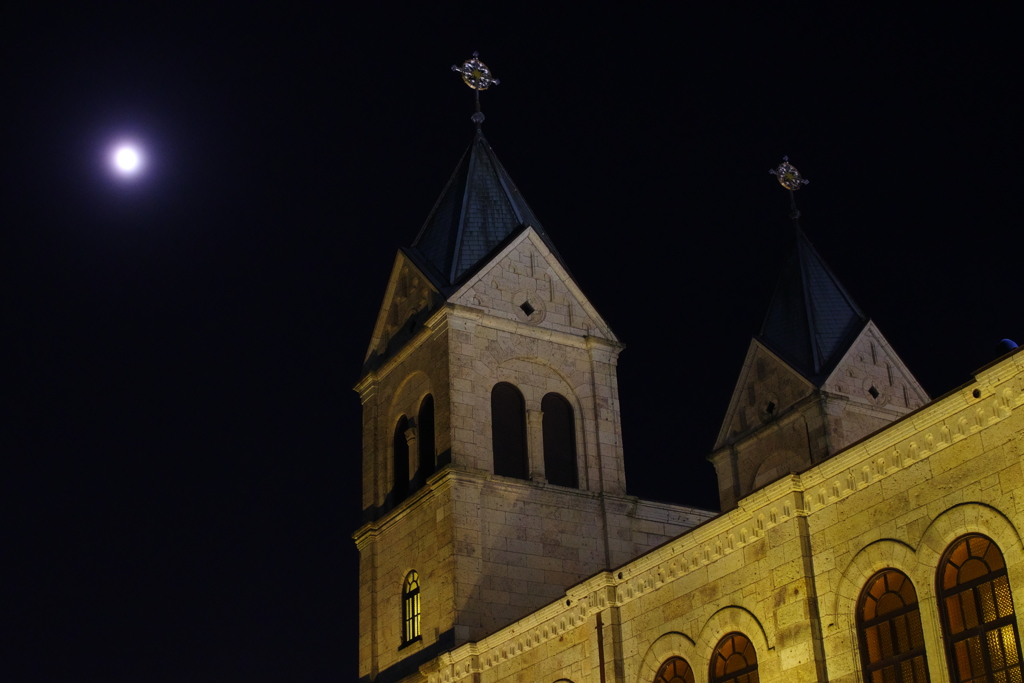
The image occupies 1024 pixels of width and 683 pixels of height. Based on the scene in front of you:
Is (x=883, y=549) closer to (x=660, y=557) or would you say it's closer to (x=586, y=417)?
(x=660, y=557)

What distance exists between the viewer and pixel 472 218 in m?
38.7

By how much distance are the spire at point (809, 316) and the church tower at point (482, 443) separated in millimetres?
5404

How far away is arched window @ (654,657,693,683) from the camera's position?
22859mm

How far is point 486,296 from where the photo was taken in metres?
36.3

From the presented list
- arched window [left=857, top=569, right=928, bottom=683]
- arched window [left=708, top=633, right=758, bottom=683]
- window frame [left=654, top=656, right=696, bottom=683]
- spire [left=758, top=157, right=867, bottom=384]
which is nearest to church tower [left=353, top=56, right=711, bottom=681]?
spire [left=758, top=157, right=867, bottom=384]

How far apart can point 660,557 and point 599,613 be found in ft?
6.77

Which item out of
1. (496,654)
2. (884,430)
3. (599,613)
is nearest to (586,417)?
(496,654)

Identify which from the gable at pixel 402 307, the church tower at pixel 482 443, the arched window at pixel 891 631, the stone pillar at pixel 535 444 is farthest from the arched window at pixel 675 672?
the gable at pixel 402 307

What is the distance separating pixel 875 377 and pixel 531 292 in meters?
10.4

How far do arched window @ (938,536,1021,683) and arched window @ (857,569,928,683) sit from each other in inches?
21.0

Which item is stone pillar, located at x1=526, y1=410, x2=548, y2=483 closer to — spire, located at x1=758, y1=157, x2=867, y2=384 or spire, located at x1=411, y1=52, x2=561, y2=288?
spire, located at x1=411, y1=52, x2=561, y2=288

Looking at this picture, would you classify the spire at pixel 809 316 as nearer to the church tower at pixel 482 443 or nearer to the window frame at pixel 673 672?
the church tower at pixel 482 443

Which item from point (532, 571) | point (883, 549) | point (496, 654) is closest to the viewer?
point (883, 549)

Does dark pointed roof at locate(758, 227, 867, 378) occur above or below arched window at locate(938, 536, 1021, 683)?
above
